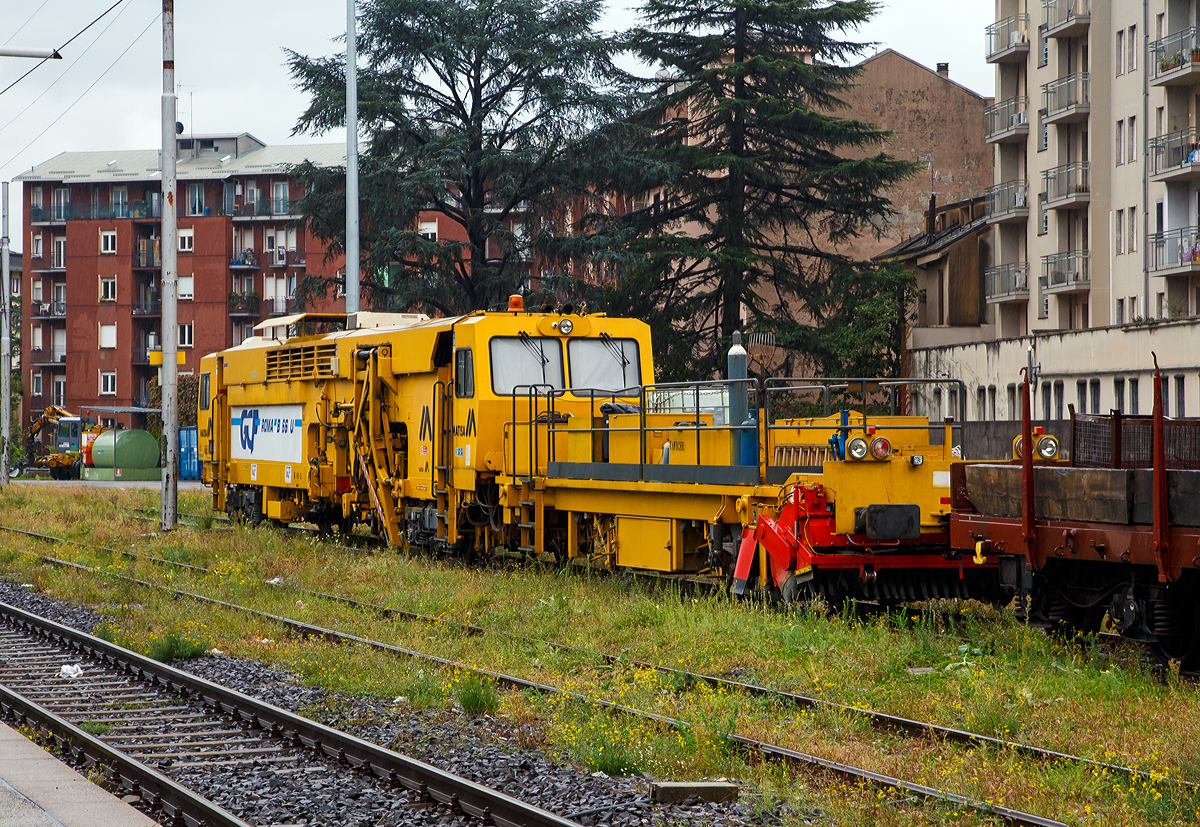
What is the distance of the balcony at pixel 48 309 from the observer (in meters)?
83.1

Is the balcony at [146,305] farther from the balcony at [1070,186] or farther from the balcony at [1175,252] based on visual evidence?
the balcony at [1175,252]

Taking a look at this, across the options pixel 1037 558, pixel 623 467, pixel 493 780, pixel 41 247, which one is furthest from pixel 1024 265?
pixel 41 247

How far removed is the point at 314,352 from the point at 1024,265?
3415cm

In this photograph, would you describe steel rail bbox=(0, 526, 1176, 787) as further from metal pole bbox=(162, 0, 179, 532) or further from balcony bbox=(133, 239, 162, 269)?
balcony bbox=(133, 239, 162, 269)

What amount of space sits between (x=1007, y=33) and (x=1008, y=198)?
6430 mm

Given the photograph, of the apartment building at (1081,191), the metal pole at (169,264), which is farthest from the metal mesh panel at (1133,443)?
the apartment building at (1081,191)

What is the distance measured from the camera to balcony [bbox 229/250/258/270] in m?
80.2

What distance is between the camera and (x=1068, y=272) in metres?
46.1

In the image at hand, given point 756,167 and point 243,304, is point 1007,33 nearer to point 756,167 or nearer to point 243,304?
point 756,167

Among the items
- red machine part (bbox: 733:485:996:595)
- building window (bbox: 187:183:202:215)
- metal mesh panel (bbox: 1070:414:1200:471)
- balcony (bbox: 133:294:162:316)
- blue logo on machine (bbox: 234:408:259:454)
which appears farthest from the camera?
building window (bbox: 187:183:202:215)

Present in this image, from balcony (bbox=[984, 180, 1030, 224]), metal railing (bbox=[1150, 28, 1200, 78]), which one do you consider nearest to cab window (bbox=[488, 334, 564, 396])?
metal railing (bbox=[1150, 28, 1200, 78])

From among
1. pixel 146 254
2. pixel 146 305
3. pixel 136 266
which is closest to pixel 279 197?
pixel 146 254

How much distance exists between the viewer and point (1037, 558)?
A: 10734mm

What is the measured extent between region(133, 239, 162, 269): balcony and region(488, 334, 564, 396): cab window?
68.8 meters
